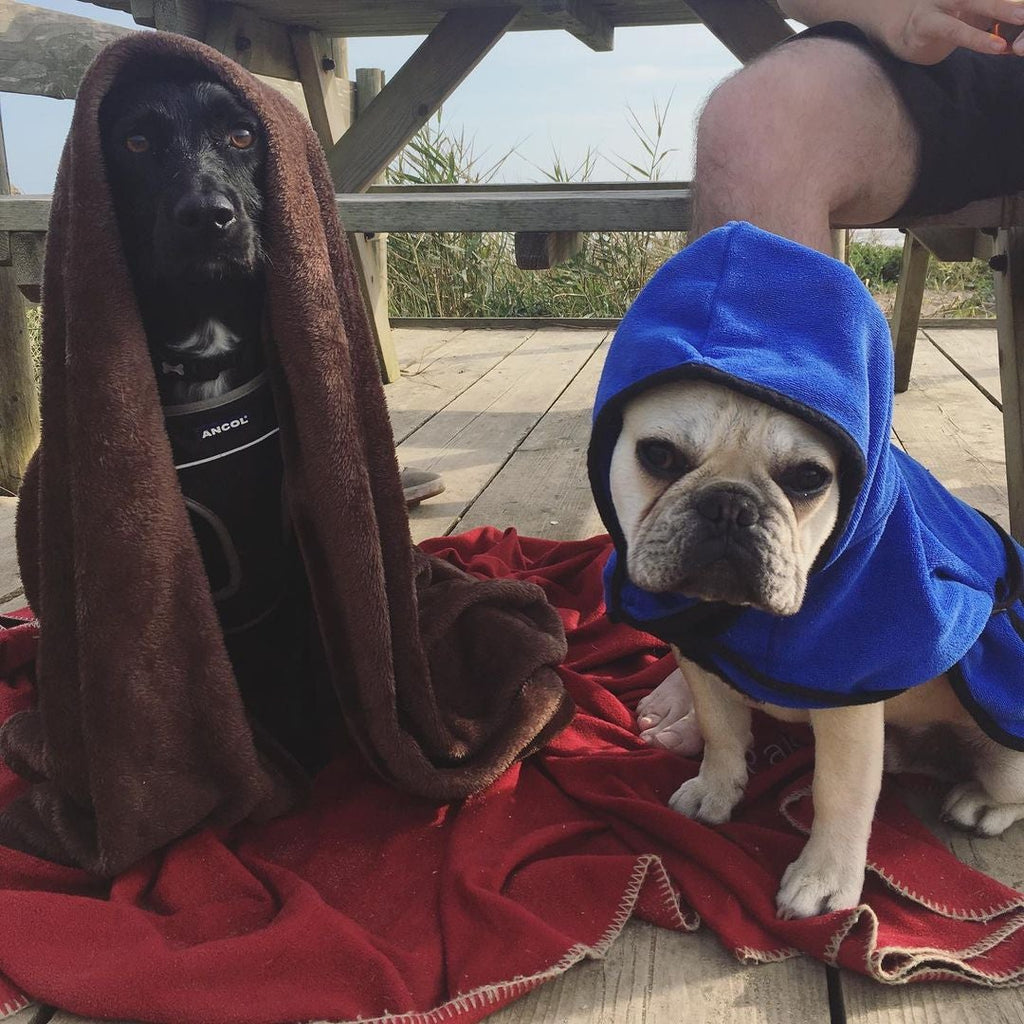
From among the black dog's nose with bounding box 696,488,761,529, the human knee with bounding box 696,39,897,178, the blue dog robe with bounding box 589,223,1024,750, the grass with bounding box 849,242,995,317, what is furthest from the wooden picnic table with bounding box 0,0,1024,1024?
the grass with bounding box 849,242,995,317

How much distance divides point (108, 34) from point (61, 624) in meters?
3.00

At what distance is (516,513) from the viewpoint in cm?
278

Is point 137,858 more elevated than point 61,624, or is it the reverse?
point 61,624

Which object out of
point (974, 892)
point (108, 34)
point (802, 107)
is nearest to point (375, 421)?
point (802, 107)

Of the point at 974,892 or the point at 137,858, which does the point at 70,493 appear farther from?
the point at 974,892

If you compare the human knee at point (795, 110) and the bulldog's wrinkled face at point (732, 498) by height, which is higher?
the human knee at point (795, 110)

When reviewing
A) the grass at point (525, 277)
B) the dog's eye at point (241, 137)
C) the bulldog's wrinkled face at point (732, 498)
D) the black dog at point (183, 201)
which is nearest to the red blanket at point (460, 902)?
the bulldog's wrinkled face at point (732, 498)

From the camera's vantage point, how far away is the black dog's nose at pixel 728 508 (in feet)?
3.81

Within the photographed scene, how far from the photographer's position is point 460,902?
1.35m

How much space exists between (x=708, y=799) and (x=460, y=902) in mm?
407

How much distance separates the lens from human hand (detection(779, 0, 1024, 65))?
65.7 inches

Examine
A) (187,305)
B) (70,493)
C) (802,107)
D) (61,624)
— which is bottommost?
Answer: (61,624)

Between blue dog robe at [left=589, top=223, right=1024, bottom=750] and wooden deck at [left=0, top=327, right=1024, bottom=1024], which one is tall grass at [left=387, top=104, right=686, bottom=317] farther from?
blue dog robe at [left=589, top=223, right=1024, bottom=750]

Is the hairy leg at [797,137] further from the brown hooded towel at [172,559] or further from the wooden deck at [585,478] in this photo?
the wooden deck at [585,478]
